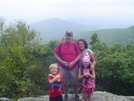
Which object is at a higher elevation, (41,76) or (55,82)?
A: (55,82)

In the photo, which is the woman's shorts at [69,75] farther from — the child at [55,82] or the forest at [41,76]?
the forest at [41,76]

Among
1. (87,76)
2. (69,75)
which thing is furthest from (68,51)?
(87,76)

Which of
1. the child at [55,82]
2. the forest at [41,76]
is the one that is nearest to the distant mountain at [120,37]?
the forest at [41,76]

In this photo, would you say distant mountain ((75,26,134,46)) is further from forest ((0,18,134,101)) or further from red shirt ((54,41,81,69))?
red shirt ((54,41,81,69))

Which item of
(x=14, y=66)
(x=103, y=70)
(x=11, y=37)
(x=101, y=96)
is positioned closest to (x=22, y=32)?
(x=11, y=37)

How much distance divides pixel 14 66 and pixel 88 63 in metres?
4.57

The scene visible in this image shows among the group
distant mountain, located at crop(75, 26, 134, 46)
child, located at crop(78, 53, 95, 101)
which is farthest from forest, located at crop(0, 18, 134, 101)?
distant mountain, located at crop(75, 26, 134, 46)

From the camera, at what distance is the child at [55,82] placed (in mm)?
3199

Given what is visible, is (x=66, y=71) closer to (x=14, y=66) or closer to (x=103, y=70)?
(x=103, y=70)

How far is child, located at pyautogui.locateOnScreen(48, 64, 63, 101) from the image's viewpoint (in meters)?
3.20

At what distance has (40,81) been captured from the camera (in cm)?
684

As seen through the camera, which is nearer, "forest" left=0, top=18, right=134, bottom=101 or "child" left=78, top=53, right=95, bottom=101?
"child" left=78, top=53, right=95, bottom=101

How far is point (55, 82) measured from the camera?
3250mm

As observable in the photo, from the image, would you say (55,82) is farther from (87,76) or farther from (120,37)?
(120,37)
